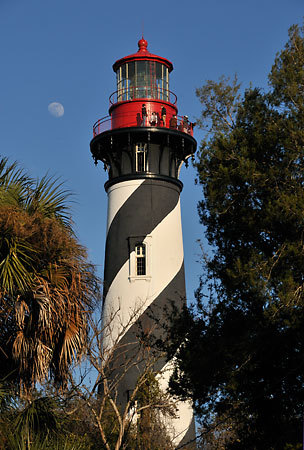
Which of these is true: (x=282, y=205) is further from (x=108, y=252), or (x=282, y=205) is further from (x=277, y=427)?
(x=108, y=252)

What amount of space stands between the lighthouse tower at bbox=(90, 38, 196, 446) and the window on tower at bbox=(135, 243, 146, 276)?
0.11 feet

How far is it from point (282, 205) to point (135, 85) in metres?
13.7

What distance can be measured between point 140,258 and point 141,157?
11.4 feet

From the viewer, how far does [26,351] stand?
11.1 m

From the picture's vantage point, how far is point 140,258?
78.3 ft

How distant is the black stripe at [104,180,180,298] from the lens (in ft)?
78.5

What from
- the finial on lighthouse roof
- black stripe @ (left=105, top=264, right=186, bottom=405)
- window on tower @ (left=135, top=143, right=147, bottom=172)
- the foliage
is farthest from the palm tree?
the finial on lighthouse roof

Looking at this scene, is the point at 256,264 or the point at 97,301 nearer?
the point at 97,301

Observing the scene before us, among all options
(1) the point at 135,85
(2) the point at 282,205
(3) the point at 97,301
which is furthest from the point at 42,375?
(1) the point at 135,85

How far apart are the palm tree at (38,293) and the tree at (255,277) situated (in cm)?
260

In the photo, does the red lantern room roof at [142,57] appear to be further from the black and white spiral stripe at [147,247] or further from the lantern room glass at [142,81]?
the black and white spiral stripe at [147,247]

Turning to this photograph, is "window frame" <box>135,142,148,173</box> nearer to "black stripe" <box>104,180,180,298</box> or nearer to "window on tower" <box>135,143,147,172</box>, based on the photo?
"window on tower" <box>135,143,147,172</box>

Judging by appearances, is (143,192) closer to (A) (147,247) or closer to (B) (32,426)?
(A) (147,247)

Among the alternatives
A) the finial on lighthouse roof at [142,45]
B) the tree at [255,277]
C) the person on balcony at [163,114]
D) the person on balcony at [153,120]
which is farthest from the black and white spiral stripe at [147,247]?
the tree at [255,277]
